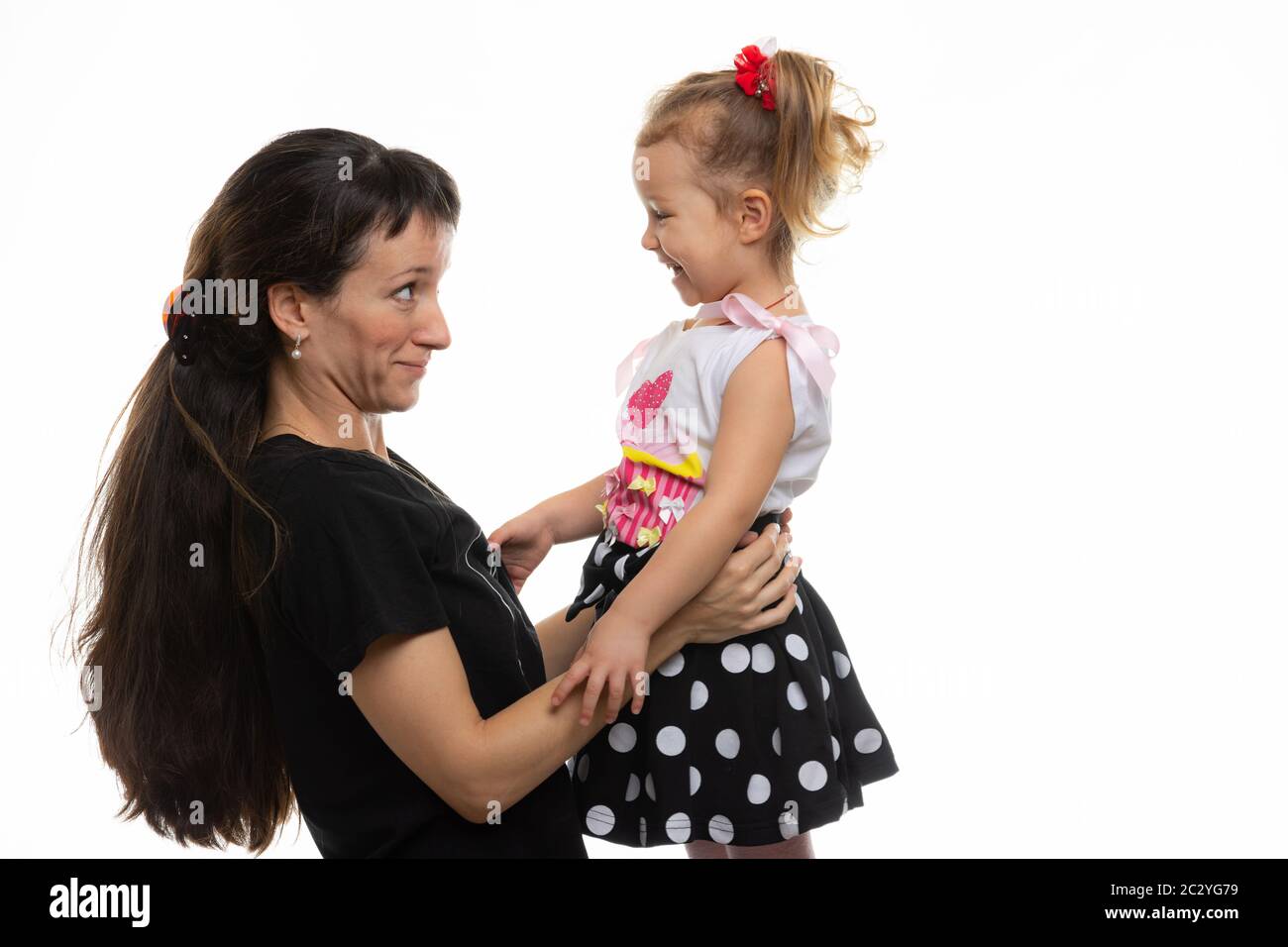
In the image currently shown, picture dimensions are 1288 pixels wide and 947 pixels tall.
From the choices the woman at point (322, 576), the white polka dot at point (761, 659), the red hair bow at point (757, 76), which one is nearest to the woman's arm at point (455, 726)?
the woman at point (322, 576)

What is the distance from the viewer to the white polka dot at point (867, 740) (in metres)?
1.93

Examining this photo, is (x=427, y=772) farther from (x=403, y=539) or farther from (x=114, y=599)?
(x=114, y=599)

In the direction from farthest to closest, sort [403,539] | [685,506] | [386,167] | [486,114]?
[486,114] < [685,506] < [386,167] < [403,539]

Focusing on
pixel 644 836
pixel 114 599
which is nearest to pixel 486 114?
pixel 114 599

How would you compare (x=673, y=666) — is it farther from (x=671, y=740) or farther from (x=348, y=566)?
(x=348, y=566)

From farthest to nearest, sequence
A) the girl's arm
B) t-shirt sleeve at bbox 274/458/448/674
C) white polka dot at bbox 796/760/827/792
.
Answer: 1. white polka dot at bbox 796/760/827/792
2. the girl's arm
3. t-shirt sleeve at bbox 274/458/448/674

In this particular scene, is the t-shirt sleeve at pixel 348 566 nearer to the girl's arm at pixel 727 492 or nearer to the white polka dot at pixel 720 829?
the girl's arm at pixel 727 492

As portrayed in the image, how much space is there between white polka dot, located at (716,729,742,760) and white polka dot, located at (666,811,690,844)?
0.11 m

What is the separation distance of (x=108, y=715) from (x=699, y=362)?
3.39 feet

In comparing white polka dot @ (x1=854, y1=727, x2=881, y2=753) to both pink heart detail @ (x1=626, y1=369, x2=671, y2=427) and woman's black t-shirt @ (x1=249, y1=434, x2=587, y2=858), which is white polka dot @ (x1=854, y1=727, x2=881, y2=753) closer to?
woman's black t-shirt @ (x1=249, y1=434, x2=587, y2=858)

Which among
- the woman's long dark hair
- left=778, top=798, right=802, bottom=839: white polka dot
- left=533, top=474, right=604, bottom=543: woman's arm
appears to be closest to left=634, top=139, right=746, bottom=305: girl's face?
the woman's long dark hair

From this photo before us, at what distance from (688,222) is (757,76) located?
0.81 ft

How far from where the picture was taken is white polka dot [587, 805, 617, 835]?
1834 mm

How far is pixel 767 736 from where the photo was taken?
182 cm
